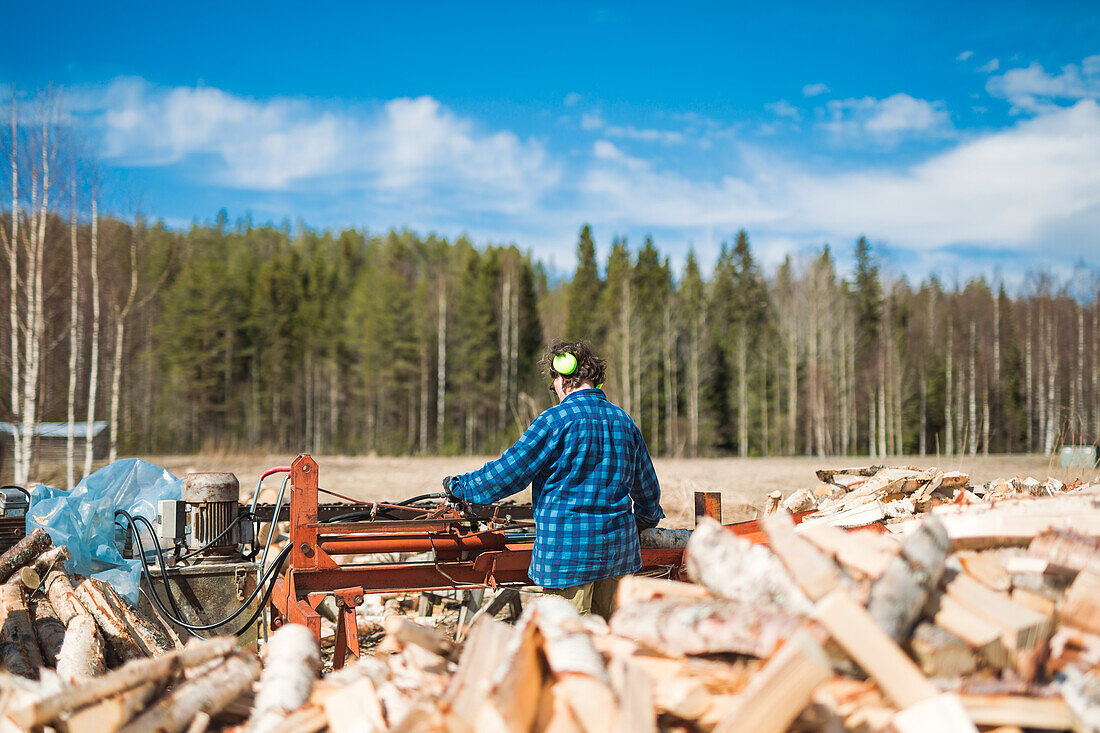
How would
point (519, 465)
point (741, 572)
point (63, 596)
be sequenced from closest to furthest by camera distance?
point (741, 572) → point (519, 465) → point (63, 596)

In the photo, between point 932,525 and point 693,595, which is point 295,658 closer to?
point 693,595

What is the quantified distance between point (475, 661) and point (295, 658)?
911mm

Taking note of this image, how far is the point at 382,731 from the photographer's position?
99.7 inches

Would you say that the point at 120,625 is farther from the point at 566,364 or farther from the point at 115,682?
the point at 566,364

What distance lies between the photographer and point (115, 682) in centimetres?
273

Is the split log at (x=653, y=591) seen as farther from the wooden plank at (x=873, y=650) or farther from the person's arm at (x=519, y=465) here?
the person's arm at (x=519, y=465)

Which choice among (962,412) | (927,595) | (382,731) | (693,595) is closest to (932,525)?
(927,595)

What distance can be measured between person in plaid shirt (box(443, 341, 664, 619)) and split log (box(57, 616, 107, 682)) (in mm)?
2023

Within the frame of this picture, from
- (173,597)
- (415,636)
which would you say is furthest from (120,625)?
(415,636)

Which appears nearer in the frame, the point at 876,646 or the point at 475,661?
the point at 876,646

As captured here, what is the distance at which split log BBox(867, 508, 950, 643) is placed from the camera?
96.4 inches

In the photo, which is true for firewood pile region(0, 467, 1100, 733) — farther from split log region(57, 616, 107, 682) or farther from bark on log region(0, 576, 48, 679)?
bark on log region(0, 576, 48, 679)

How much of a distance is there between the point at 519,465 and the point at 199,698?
1690 mm

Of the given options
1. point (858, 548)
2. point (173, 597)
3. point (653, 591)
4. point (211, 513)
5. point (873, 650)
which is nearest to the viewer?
point (873, 650)
